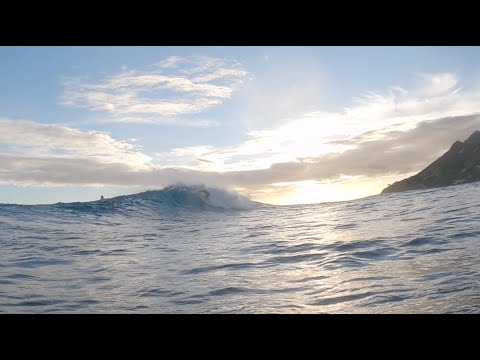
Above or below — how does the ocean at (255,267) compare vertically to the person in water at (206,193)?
below

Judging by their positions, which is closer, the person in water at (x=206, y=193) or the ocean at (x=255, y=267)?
the ocean at (x=255, y=267)

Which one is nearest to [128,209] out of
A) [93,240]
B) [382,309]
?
[93,240]

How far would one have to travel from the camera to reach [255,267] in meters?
6.80

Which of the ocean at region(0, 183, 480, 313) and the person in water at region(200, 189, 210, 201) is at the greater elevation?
the person in water at region(200, 189, 210, 201)

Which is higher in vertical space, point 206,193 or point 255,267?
point 206,193

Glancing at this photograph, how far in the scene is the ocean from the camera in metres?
4.40

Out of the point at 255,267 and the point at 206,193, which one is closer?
the point at 255,267

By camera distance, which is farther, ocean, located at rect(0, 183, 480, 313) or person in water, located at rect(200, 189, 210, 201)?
person in water, located at rect(200, 189, 210, 201)

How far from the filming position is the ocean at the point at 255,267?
4402mm
